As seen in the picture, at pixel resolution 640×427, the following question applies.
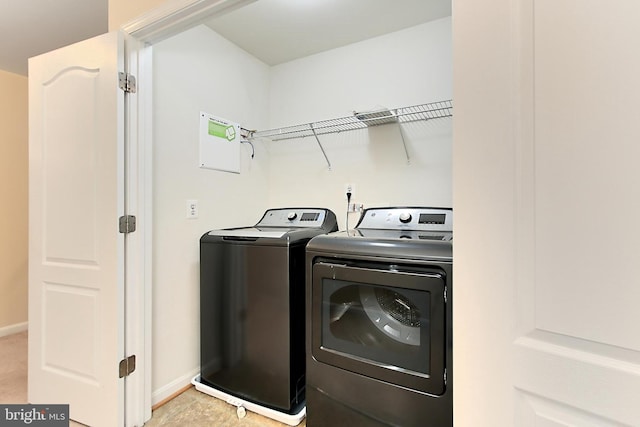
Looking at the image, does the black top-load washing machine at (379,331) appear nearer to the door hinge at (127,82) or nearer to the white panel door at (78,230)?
the white panel door at (78,230)

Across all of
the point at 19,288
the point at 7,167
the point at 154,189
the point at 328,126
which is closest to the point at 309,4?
the point at 328,126

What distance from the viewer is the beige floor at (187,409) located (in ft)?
5.17

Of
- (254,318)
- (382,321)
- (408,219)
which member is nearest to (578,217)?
(382,321)

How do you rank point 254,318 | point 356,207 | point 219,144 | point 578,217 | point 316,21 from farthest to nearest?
1. point 356,207
2. point 219,144
3. point 316,21
4. point 254,318
5. point 578,217

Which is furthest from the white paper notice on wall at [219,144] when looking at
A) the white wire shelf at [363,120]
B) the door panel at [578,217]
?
the door panel at [578,217]

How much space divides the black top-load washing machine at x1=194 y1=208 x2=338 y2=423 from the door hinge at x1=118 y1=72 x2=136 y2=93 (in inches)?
35.2

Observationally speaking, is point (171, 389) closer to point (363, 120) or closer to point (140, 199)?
point (140, 199)

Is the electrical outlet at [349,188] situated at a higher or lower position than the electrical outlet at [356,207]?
higher

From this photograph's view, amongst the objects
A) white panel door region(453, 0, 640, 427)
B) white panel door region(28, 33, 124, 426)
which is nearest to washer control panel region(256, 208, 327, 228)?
white panel door region(28, 33, 124, 426)

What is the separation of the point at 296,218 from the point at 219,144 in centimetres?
78

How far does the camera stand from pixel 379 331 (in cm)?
132

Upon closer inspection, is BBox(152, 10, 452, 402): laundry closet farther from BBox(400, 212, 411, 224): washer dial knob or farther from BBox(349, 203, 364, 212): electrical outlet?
BBox(400, 212, 411, 224): washer dial knob

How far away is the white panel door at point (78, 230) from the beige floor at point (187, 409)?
24 centimetres

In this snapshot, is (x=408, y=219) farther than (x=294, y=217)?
No
